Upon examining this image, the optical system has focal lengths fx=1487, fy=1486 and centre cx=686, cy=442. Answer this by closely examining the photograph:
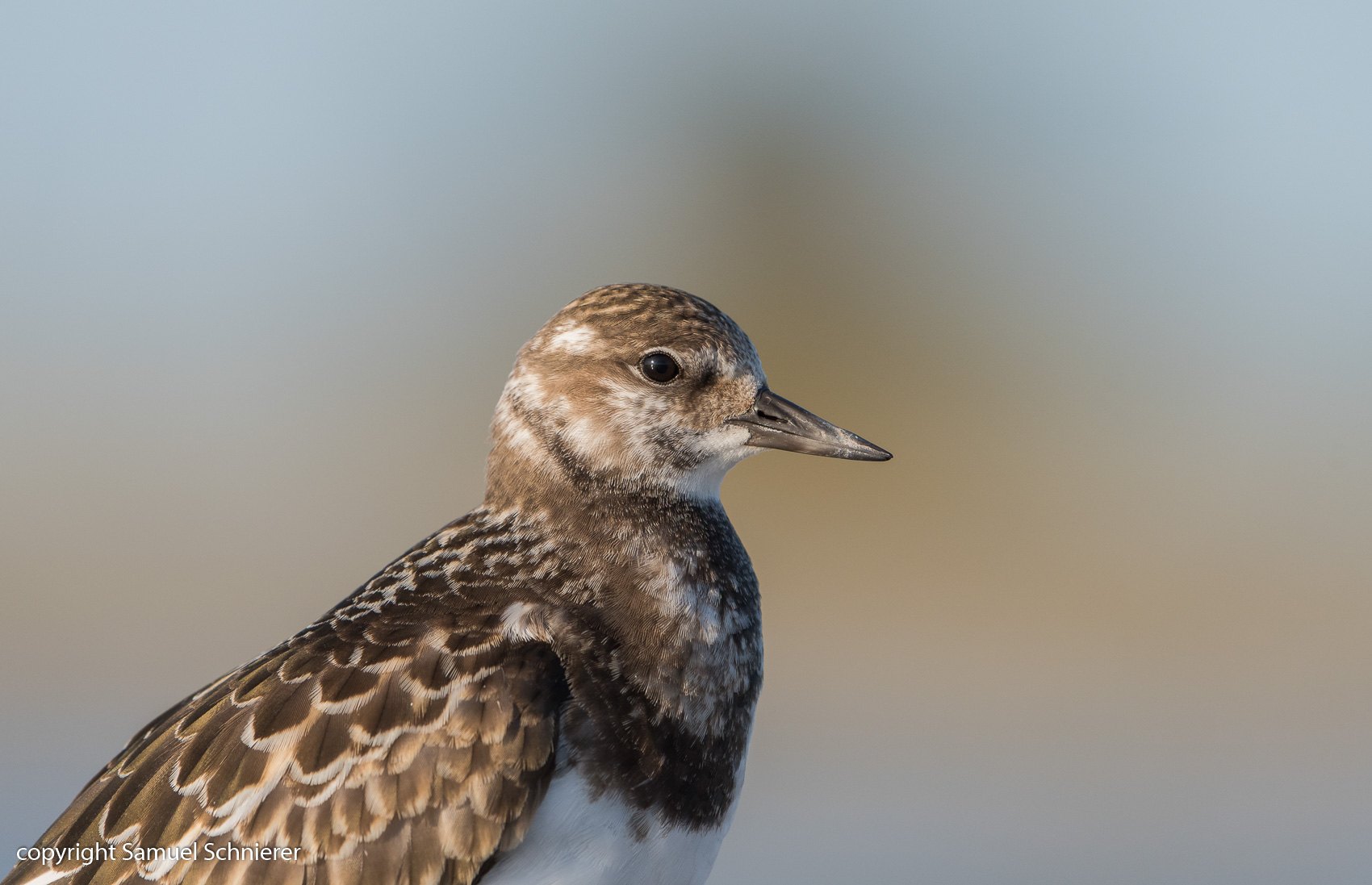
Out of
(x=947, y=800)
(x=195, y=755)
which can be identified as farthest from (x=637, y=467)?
(x=947, y=800)

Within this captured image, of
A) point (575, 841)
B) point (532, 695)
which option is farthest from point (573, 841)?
point (532, 695)

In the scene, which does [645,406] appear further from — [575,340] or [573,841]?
[573,841]

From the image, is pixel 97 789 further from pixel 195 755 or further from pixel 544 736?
pixel 544 736

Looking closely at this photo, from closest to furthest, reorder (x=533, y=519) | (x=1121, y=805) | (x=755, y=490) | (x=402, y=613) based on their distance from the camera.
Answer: (x=402, y=613) < (x=533, y=519) < (x=1121, y=805) < (x=755, y=490)

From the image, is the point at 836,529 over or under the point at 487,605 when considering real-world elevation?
over

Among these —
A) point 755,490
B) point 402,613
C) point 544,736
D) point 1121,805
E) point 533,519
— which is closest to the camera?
point 544,736

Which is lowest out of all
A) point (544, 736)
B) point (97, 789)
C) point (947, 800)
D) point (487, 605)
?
point (97, 789)

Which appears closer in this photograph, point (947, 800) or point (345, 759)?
point (345, 759)
